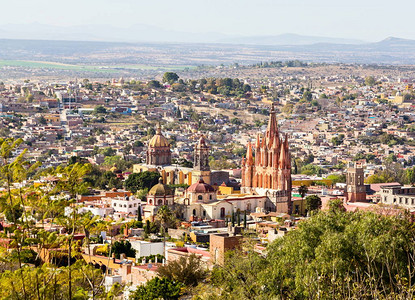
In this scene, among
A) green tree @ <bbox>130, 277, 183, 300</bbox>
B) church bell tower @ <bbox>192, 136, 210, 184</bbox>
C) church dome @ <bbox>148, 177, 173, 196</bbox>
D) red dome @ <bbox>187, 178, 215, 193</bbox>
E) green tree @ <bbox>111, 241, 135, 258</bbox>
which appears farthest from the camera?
church bell tower @ <bbox>192, 136, 210, 184</bbox>

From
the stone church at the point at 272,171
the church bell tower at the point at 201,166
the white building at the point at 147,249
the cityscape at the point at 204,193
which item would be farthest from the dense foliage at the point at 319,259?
the church bell tower at the point at 201,166

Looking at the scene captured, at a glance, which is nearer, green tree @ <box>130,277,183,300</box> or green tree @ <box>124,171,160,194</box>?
green tree @ <box>130,277,183,300</box>

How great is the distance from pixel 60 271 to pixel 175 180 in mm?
48848

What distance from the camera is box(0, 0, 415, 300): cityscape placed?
65.2ft

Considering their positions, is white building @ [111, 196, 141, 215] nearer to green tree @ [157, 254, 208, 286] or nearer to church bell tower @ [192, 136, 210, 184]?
church bell tower @ [192, 136, 210, 184]

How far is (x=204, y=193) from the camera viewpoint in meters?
55.5

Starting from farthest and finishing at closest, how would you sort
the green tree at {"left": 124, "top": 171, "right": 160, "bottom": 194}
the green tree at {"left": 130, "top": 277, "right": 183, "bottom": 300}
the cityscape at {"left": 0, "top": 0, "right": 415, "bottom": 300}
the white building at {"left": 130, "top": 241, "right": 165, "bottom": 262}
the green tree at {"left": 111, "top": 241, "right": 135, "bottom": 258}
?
the green tree at {"left": 124, "top": 171, "right": 160, "bottom": 194}
the white building at {"left": 130, "top": 241, "right": 165, "bottom": 262}
the green tree at {"left": 111, "top": 241, "right": 135, "bottom": 258}
the green tree at {"left": 130, "top": 277, "right": 183, "bottom": 300}
the cityscape at {"left": 0, "top": 0, "right": 415, "bottom": 300}

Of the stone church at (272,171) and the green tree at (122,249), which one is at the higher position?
the green tree at (122,249)

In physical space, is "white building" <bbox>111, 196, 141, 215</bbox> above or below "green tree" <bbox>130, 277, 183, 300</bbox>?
below

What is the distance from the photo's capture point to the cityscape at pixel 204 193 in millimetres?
19875

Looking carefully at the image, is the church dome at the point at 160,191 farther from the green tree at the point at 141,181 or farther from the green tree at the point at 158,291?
the green tree at the point at 158,291

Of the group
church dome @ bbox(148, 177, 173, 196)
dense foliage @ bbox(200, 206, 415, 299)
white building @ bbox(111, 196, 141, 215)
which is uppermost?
dense foliage @ bbox(200, 206, 415, 299)

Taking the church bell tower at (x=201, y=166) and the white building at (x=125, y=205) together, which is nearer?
the white building at (x=125, y=205)

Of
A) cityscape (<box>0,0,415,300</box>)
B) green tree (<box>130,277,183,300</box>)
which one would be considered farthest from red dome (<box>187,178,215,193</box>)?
green tree (<box>130,277,183,300</box>)
